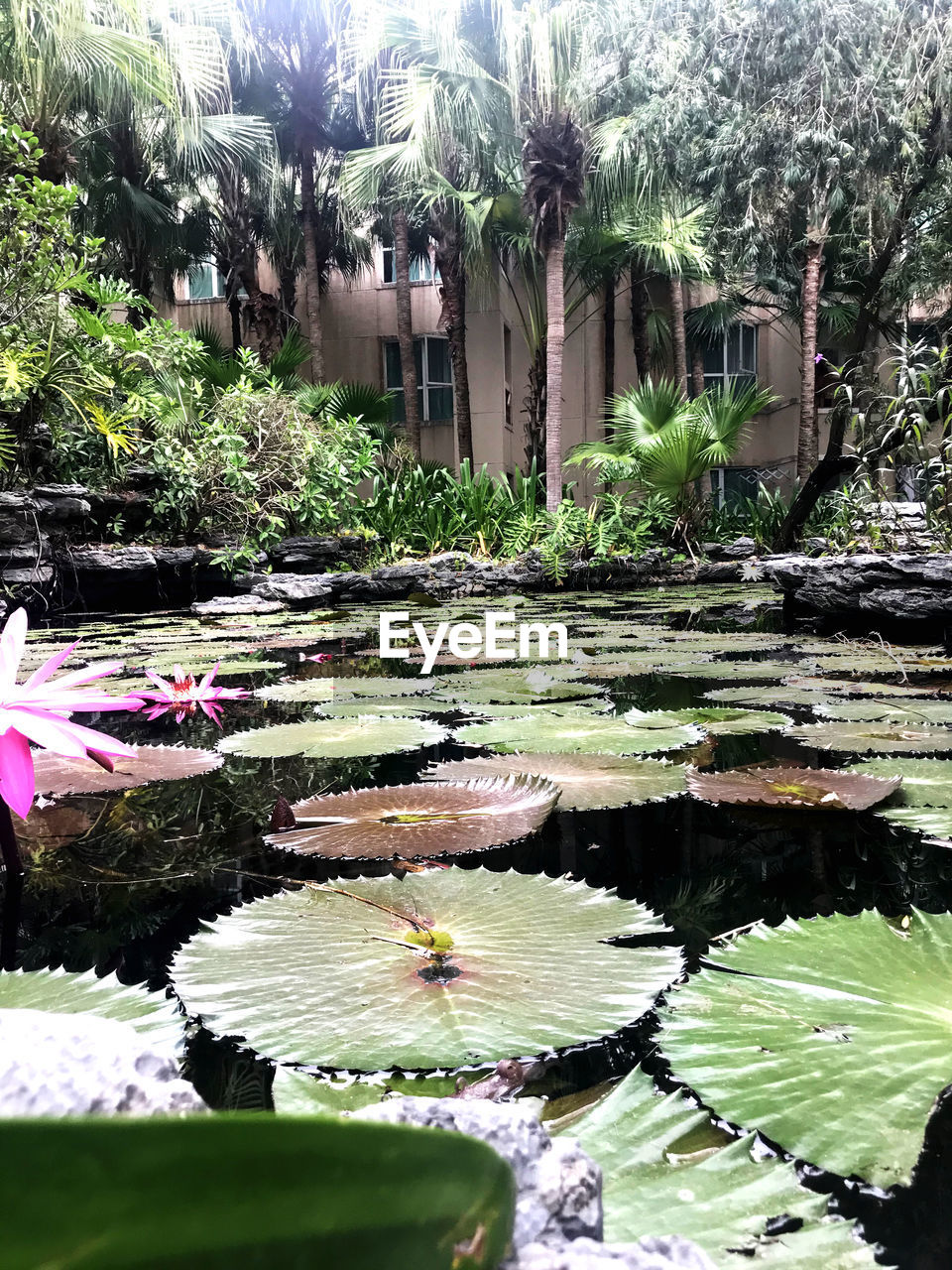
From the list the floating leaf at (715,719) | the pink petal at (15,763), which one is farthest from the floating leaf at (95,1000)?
the floating leaf at (715,719)

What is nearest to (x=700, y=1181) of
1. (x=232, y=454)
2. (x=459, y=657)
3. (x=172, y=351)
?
(x=459, y=657)

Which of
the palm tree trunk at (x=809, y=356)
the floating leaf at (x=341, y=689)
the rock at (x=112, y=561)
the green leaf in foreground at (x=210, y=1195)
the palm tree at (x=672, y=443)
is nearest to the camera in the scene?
the green leaf in foreground at (x=210, y=1195)

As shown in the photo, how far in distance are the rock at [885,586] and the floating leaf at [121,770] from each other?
2.50 meters

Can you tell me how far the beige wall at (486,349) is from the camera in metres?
11.8

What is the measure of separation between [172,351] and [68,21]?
6.86 feet

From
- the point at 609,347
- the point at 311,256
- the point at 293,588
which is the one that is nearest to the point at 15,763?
the point at 293,588

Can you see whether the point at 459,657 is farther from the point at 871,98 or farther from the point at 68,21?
the point at 871,98

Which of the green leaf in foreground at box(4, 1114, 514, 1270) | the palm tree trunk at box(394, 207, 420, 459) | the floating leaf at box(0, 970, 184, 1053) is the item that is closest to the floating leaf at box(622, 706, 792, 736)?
the floating leaf at box(0, 970, 184, 1053)

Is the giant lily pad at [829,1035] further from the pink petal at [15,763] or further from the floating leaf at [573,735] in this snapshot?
the floating leaf at [573,735]

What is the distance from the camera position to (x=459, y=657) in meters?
2.65

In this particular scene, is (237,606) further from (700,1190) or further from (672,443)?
(700,1190)

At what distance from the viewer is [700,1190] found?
35cm

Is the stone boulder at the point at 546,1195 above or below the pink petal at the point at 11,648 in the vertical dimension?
below

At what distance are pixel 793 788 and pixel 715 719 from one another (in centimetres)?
50
